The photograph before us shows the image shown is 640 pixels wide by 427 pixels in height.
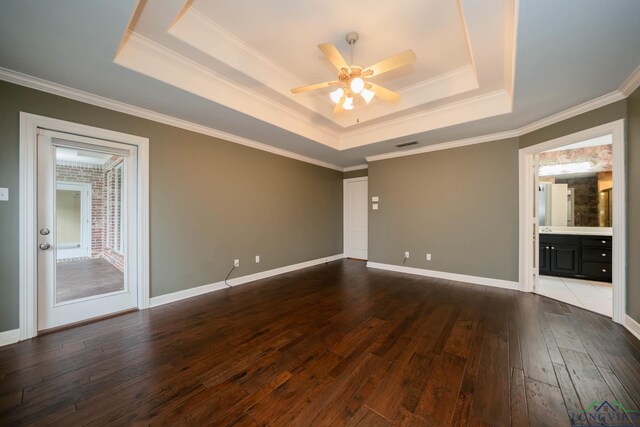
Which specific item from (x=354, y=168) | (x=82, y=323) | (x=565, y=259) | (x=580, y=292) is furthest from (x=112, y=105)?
(x=565, y=259)

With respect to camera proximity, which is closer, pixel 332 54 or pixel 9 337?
pixel 332 54

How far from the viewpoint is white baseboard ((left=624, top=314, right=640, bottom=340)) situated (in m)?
2.43

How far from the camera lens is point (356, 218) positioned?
6645 mm

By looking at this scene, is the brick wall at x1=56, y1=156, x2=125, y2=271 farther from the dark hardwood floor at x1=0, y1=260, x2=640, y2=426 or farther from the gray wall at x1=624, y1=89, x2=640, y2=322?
the gray wall at x1=624, y1=89, x2=640, y2=322

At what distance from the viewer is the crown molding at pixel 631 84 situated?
2.32 metres

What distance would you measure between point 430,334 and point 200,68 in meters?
3.88

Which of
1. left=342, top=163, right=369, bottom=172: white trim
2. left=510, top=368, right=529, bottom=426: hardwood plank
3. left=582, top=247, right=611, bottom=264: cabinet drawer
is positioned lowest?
left=510, top=368, right=529, bottom=426: hardwood plank

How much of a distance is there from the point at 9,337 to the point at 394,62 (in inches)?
179

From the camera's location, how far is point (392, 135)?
4.27 meters

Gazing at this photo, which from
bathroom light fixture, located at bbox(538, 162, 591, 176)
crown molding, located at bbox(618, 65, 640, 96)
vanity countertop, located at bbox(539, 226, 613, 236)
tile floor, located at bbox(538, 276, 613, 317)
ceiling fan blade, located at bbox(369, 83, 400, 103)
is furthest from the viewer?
bathroom light fixture, located at bbox(538, 162, 591, 176)

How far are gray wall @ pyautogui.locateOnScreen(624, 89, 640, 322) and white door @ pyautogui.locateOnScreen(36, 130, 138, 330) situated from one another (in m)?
5.79

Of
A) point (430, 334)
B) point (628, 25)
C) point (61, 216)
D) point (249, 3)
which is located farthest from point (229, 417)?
point (628, 25)

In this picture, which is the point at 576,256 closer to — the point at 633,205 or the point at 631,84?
the point at 633,205

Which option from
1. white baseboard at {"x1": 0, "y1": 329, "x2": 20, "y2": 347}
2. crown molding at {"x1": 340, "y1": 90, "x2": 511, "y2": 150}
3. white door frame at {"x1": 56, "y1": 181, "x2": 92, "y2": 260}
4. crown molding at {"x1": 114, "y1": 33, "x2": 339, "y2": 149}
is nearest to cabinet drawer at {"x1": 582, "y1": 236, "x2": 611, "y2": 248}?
crown molding at {"x1": 340, "y1": 90, "x2": 511, "y2": 150}
